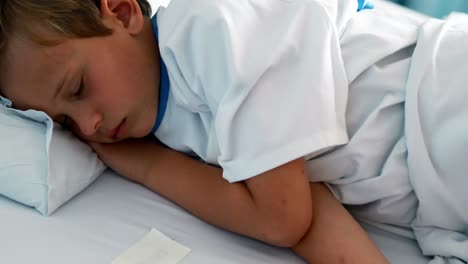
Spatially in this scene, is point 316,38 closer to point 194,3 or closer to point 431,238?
point 194,3

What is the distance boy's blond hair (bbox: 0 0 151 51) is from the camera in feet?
3.31

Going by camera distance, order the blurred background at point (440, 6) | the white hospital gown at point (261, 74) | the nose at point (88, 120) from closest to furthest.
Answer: the white hospital gown at point (261, 74) < the nose at point (88, 120) < the blurred background at point (440, 6)

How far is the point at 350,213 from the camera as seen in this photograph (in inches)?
42.8

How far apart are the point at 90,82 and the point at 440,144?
562 mm

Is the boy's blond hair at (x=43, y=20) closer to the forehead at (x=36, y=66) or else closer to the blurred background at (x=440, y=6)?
the forehead at (x=36, y=66)

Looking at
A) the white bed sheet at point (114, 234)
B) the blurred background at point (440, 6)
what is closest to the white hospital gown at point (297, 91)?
the white bed sheet at point (114, 234)

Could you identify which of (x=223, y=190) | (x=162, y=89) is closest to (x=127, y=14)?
(x=162, y=89)

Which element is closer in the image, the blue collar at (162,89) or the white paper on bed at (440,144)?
the white paper on bed at (440,144)

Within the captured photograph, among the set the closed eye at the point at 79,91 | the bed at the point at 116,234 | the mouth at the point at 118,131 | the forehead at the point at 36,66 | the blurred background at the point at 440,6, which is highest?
the forehead at the point at 36,66

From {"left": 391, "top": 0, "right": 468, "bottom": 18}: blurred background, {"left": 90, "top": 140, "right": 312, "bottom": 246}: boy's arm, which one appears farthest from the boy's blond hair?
{"left": 391, "top": 0, "right": 468, "bottom": 18}: blurred background

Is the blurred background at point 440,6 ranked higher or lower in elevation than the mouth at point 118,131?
lower

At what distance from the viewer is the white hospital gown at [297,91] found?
92 centimetres

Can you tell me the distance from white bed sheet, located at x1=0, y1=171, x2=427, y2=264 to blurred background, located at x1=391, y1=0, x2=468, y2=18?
120 centimetres

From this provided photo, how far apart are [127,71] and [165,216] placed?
9.9 inches
